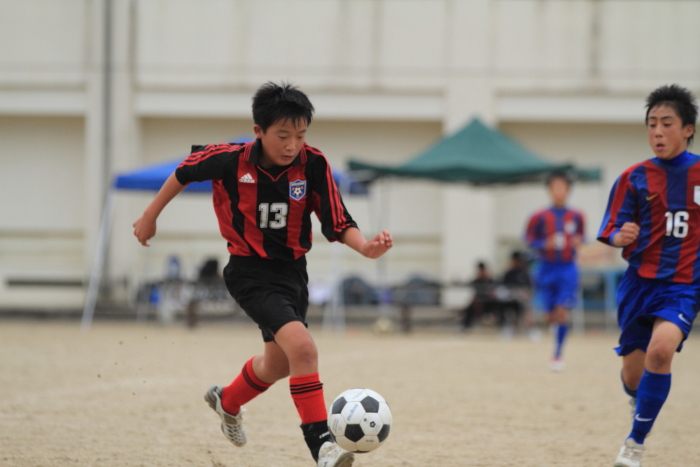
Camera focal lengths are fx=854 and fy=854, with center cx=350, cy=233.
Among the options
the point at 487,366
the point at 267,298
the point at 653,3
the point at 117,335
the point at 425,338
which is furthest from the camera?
the point at 653,3

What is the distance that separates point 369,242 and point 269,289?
1.81 ft

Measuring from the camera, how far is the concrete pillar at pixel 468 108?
1841 centimetres

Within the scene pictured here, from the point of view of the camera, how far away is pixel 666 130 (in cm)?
451

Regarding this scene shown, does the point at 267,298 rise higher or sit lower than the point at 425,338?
higher

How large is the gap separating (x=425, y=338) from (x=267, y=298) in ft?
33.2

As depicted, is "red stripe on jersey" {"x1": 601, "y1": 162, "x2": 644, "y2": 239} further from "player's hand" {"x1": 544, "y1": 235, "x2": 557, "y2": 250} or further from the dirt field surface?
"player's hand" {"x1": 544, "y1": 235, "x2": 557, "y2": 250}

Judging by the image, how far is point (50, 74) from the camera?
18.6 meters

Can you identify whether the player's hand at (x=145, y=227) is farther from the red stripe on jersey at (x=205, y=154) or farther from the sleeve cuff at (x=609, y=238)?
the sleeve cuff at (x=609, y=238)

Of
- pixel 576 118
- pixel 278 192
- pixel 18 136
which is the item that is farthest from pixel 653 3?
pixel 278 192

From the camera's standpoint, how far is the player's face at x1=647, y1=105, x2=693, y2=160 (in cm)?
449

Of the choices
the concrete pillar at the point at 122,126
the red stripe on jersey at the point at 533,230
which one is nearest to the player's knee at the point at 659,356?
the red stripe on jersey at the point at 533,230

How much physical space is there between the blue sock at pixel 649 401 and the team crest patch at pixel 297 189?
198 cm

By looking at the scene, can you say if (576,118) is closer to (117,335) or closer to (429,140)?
(429,140)

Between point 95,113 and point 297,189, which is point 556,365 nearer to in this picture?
point 297,189
